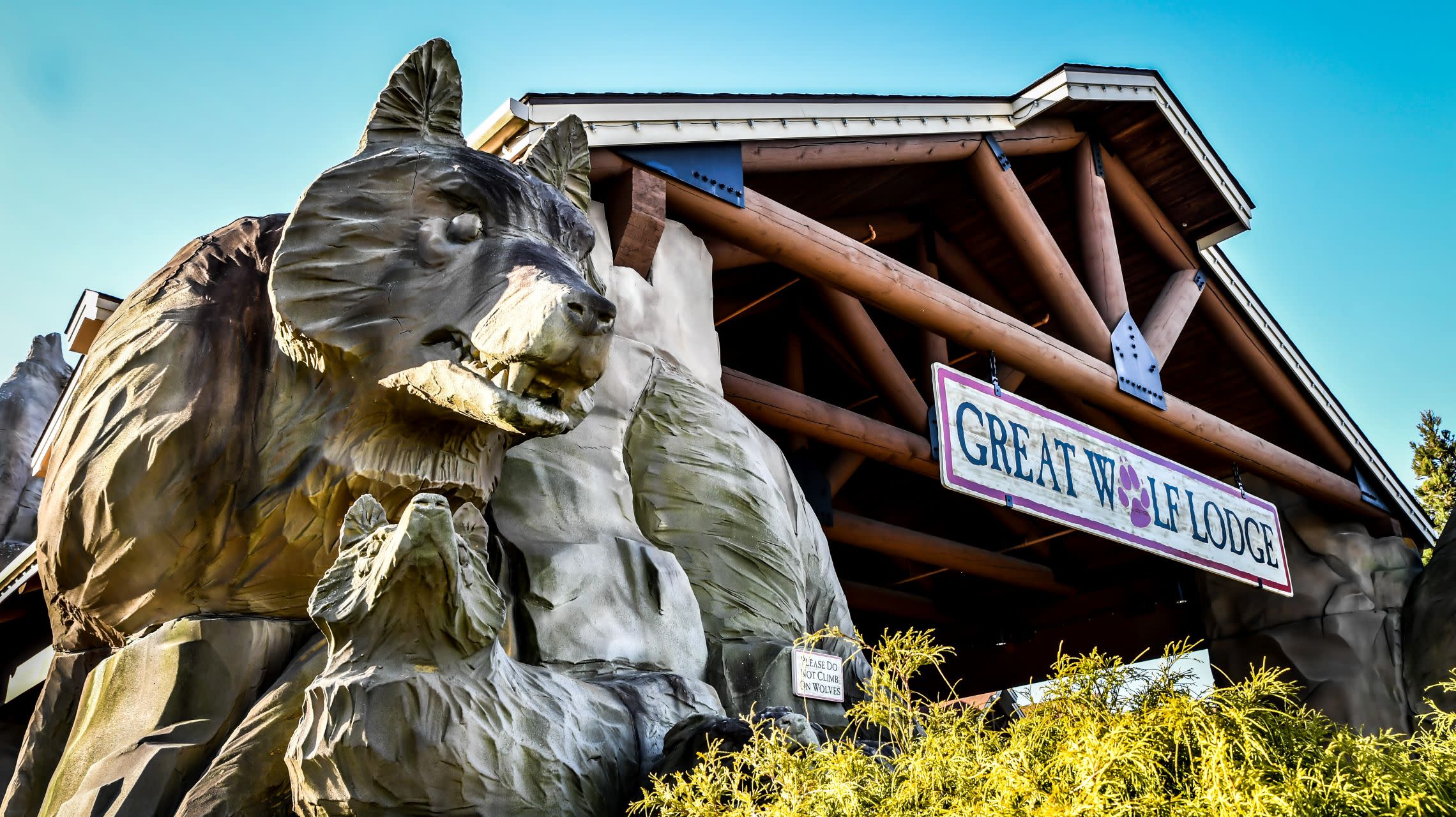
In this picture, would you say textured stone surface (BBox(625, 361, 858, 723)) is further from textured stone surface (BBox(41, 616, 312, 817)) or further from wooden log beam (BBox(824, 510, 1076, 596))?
wooden log beam (BBox(824, 510, 1076, 596))

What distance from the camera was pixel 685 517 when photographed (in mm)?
3373

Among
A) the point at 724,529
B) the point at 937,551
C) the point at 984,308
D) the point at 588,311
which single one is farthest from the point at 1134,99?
the point at 588,311

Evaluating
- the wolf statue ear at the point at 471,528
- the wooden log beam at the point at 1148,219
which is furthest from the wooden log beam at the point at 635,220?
the wooden log beam at the point at 1148,219

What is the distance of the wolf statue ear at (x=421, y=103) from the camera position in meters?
2.38

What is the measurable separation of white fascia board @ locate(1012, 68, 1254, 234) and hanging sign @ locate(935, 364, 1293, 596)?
1659mm

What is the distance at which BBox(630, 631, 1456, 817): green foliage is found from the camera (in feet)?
3.93

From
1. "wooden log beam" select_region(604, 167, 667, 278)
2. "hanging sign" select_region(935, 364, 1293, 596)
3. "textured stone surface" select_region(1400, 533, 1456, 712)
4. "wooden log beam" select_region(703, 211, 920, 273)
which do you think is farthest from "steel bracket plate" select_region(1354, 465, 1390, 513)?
"wooden log beam" select_region(604, 167, 667, 278)

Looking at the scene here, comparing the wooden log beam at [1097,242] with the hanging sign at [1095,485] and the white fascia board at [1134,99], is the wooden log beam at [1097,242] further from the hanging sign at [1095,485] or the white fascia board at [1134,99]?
the hanging sign at [1095,485]

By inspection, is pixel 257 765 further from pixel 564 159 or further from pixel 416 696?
pixel 564 159

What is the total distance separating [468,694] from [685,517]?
5.88ft

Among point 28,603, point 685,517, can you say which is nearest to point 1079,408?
point 685,517

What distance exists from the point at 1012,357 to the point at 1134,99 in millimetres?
1883

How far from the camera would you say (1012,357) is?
18.1 ft

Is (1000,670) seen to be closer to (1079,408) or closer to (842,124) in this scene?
(1079,408)
